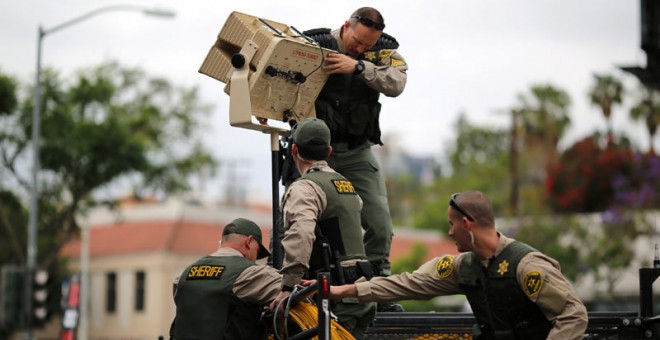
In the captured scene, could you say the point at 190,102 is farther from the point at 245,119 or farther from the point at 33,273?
the point at 245,119

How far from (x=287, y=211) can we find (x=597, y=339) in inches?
78.1

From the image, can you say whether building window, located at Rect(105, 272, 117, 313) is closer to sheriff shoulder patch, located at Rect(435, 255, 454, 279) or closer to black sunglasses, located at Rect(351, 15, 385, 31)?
black sunglasses, located at Rect(351, 15, 385, 31)

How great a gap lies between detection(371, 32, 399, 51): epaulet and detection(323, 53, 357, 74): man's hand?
Result: 55cm

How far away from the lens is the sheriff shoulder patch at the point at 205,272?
8.63 m

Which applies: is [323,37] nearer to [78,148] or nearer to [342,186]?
[342,186]

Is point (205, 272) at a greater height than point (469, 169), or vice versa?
point (205, 272)

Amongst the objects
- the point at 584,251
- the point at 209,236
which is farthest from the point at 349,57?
the point at 209,236

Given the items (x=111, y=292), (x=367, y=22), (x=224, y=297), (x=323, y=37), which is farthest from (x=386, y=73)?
(x=111, y=292)

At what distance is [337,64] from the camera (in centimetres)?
968

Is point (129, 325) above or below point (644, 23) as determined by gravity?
below

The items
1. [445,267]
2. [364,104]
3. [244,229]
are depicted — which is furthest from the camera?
[364,104]

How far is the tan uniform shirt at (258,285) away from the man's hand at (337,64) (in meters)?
1.70

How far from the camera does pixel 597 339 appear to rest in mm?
8773

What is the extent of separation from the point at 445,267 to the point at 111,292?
2654 inches
